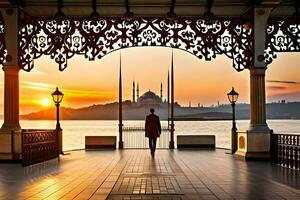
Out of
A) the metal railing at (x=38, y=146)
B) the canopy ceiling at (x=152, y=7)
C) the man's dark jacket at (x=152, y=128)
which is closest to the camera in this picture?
the metal railing at (x=38, y=146)

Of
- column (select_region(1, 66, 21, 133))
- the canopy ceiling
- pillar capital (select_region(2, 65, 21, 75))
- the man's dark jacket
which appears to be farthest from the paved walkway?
the canopy ceiling

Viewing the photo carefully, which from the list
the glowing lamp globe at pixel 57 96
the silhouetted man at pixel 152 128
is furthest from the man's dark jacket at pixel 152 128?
the glowing lamp globe at pixel 57 96

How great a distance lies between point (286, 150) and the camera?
15.2 meters

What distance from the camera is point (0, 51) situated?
17.2 metres

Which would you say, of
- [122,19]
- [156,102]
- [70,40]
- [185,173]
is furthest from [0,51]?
[156,102]

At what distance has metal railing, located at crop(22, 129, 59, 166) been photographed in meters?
15.5

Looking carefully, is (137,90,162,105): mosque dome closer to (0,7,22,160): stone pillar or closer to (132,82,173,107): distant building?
(132,82,173,107): distant building

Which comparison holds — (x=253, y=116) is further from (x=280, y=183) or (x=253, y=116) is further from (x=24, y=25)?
(x=24, y=25)

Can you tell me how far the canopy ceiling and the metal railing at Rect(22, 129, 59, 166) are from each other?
3.88 metres

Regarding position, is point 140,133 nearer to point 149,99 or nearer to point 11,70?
point 149,99

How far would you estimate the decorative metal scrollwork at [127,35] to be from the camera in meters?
17.7

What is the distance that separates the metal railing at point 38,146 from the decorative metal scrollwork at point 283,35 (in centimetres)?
756

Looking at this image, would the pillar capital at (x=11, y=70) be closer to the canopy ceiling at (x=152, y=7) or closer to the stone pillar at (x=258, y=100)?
the canopy ceiling at (x=152, y=7)

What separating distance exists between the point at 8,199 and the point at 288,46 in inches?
447
